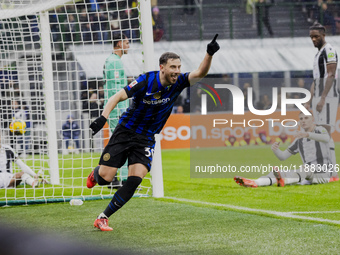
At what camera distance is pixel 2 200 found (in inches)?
317

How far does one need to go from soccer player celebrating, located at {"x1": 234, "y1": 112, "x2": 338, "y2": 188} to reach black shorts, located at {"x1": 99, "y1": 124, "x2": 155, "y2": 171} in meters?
3.35

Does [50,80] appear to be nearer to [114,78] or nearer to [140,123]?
[114,78]

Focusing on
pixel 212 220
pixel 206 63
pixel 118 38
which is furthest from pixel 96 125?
pixel 118 38

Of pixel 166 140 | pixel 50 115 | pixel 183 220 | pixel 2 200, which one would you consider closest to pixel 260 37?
pixel 166 140

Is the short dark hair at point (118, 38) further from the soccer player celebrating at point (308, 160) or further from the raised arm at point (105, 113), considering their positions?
the raised arm at point (105, 113)

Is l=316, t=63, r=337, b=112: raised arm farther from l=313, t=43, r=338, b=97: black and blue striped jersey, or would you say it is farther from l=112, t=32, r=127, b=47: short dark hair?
l=112, t=32, r=127, b=47: short dark hair

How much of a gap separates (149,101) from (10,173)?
15.4 feet

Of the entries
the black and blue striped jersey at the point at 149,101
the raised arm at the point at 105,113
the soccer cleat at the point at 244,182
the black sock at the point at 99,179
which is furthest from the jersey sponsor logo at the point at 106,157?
the soccer cleat at the point at 244,182

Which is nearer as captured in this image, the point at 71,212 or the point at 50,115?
the point at 71,212

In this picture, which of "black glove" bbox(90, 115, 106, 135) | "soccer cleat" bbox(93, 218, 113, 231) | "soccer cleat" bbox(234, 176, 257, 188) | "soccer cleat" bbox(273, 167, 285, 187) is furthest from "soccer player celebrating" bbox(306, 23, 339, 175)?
"black glove" bbox(90, 115, 106, 135)

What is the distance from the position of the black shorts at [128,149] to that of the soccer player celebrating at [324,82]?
14.3ft

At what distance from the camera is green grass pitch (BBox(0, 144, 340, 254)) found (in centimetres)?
432

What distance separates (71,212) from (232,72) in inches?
639

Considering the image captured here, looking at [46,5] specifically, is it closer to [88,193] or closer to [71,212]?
[88,193]
